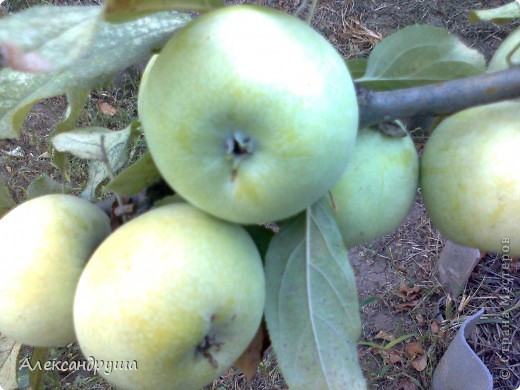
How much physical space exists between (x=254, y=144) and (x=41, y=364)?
59 centimetres

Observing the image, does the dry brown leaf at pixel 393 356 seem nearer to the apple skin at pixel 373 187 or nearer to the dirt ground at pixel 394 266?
the dirt ground at pixel 394 266

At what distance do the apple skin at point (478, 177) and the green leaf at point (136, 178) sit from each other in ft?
1.33

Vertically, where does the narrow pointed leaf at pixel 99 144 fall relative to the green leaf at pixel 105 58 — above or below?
below

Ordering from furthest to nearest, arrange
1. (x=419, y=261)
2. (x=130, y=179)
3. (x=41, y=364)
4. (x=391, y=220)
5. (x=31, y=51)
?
1. (x=419, y=261)
2. (x=41, y=364)
3. (x=391, y=220)
4. (x=130, y=179)
5. (x=31, y=51)

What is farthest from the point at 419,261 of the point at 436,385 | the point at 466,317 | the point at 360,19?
the point at 360,19

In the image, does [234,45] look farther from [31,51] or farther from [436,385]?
[436,385]

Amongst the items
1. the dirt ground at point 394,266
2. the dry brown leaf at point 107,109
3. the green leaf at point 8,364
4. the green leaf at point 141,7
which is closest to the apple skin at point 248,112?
the green leaf at point 141,7

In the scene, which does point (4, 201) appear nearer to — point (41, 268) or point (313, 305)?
point (41, 268)

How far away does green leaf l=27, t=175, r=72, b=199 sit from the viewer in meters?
0.89

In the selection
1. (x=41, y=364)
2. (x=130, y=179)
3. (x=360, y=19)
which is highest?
(x=130, y=179)

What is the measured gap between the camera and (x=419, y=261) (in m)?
2.10

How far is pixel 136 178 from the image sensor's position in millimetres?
675

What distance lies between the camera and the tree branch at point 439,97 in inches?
28.6

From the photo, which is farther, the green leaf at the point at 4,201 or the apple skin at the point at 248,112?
the green leaf at the point at 4,201
